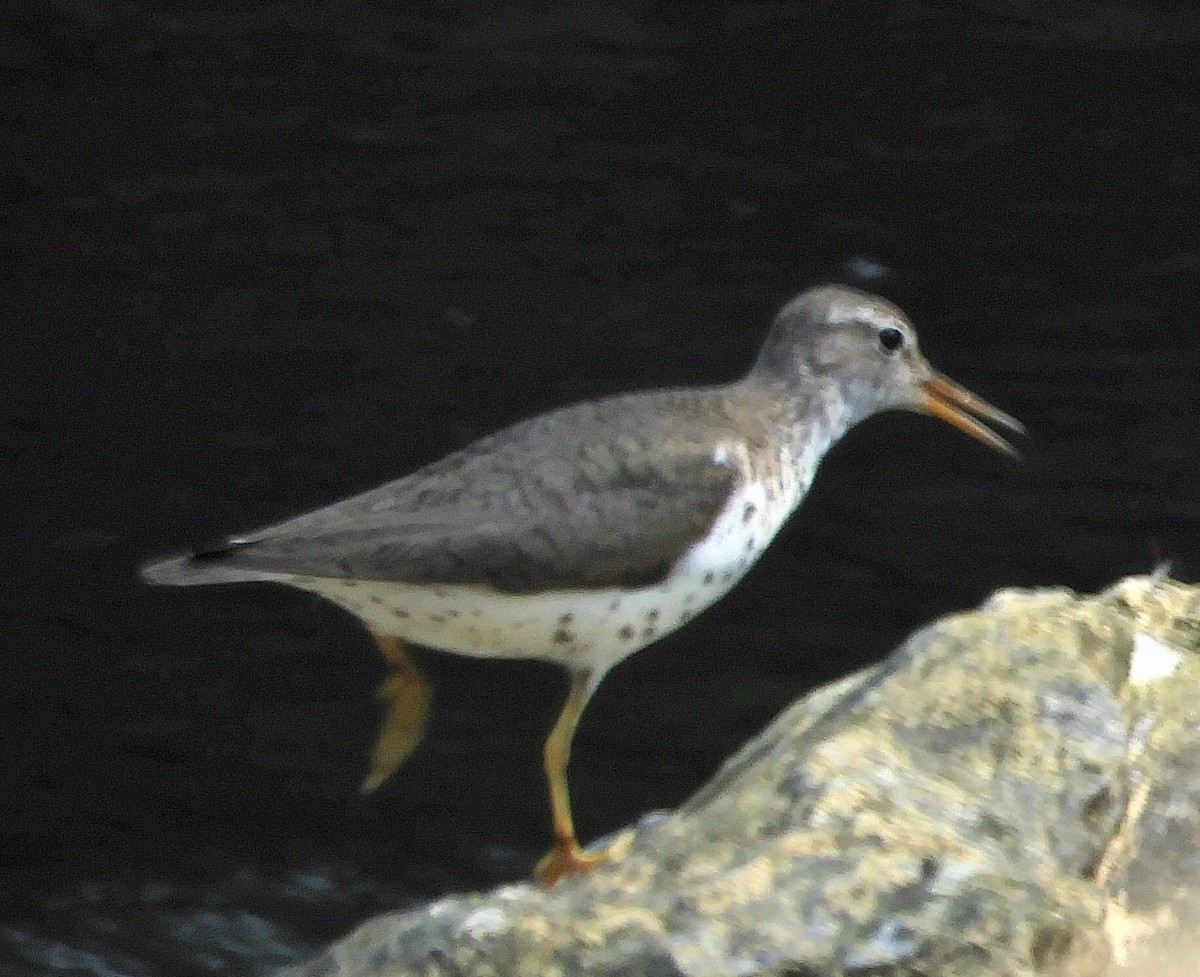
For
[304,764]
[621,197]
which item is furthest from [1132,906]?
[621,197]

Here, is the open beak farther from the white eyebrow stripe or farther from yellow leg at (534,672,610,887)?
yellow leg at (534,672,610,887)

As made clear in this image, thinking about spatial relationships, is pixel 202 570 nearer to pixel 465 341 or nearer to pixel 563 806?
pixel 563 806

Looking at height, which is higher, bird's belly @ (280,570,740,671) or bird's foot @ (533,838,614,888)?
bird's belly @ (280,570,740,671)

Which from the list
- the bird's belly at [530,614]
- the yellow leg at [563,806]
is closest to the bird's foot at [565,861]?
the yellow leg at [563,806]

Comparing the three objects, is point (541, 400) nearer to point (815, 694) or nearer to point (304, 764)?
point (304, 764)

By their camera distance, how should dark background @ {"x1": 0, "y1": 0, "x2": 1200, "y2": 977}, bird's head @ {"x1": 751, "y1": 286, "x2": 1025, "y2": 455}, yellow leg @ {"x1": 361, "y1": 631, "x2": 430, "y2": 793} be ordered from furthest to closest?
dark background @ {"x1": 0, "y1": 0, "x2": 1200, "y2": 977} → bird's head @ {"x1": 751, "y1": 286, "x2": 1025, "y2": 455} → yellow leg @ {"x1": 361, "y1": 631, "x2": 430, "y2": 793}

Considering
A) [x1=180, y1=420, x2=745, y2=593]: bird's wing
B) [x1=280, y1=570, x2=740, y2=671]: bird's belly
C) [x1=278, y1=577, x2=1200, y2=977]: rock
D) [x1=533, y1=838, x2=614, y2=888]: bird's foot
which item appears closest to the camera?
[x1=278, y1=577, x2=1200, y2=977]: rock

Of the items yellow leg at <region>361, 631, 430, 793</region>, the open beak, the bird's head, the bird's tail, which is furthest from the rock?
the open beak

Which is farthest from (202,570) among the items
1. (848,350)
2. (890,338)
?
(890,338)
